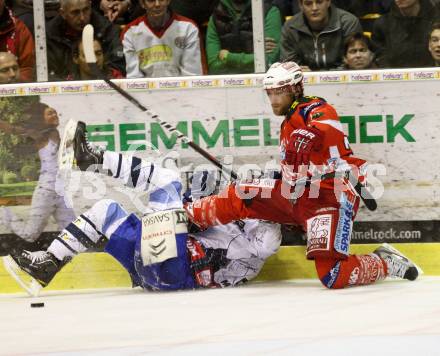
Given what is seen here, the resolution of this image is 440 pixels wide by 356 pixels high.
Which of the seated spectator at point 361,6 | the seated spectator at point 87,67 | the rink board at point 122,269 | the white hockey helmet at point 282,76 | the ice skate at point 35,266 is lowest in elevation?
the rink board at point 122,269

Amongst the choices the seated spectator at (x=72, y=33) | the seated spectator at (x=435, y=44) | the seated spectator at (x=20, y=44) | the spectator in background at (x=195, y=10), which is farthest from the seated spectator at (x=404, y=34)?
the seated spectator at (x=20, y=44)

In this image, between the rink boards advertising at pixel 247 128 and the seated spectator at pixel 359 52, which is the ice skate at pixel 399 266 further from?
the seated spectator at pixel 359 52

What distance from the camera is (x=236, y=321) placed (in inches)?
215

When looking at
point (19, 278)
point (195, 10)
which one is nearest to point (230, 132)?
point (195, 10)

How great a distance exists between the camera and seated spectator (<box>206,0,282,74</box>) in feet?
23.8

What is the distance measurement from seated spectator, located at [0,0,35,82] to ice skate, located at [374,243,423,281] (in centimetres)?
243

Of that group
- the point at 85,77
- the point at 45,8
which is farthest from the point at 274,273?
the point at 45,8

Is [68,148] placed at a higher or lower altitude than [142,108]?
lower

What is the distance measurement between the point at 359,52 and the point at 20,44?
6.87 feet

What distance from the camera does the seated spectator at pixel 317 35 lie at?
7.18 meters

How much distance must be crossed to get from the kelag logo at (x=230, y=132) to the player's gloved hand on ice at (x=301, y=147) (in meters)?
0.51

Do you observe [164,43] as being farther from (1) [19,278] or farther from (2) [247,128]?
(1) [19,278]

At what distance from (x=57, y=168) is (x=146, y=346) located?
9.35ft

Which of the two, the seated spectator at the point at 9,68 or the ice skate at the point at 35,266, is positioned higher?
the seated spectator at the point at 9,68
